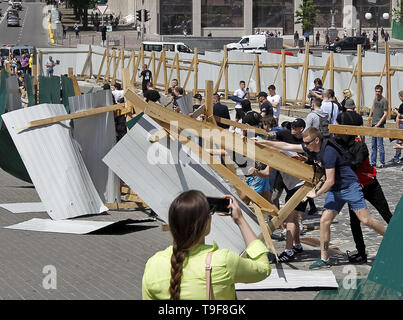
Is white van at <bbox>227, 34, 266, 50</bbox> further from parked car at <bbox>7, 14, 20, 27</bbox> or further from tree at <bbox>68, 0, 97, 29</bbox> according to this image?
parked car at <bbox>7, 14, 20, 27</bbox>

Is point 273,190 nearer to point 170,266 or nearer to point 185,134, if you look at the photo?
point 185,134

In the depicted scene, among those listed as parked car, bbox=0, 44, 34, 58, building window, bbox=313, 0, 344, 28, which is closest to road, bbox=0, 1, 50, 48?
parked car, bbox=0, 44, 34, 58

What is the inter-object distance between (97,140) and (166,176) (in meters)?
3.10

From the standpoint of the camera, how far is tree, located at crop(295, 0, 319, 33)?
77.9m

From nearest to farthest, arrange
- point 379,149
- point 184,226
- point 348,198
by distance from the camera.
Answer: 1. point 184,226
2. point 348,198
3. point 379,149

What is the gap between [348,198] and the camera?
29.5 feet

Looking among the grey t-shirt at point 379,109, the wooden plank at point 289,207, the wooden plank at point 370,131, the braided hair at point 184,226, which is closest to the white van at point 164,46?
the grey t-shirt at point 379,109

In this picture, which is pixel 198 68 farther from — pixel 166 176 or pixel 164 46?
pixel 166 176

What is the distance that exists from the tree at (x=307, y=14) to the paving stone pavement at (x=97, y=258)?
220 ft

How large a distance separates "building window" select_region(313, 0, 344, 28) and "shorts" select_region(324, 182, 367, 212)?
243ft

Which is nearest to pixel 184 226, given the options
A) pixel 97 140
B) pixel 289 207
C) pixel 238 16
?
pixel 289 207

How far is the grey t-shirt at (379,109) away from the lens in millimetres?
18016

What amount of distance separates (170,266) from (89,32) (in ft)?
271

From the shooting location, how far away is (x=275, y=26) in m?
83.4
